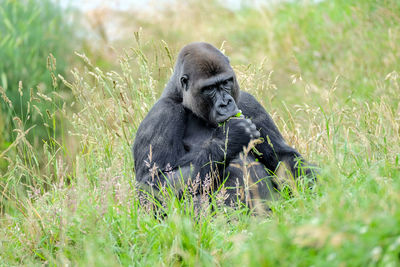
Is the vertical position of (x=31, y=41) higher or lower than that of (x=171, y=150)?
lower

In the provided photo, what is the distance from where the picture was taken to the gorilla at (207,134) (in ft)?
13.9

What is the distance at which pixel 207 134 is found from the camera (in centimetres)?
457

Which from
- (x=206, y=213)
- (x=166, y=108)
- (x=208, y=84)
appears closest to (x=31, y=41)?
(x=166, y=108)

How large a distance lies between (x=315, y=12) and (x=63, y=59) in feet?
16.4

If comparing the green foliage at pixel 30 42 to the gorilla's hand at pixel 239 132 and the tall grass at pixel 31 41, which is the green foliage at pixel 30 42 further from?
the gorilla's hand at pixel 239 132

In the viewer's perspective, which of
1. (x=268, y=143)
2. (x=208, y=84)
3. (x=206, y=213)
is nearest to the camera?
(x=206, y=213)

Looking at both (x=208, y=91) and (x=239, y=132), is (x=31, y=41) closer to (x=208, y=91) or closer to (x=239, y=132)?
(x=208, y=91)

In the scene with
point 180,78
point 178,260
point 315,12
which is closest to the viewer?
point 178,260

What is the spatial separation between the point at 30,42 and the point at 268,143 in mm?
6939

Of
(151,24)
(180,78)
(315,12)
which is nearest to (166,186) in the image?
(180,78)

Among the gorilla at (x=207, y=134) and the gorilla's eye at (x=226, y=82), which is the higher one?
the gorilla's eye at (x=226, y=82)

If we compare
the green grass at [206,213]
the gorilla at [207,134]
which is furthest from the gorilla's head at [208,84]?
the green grass at [206,213]

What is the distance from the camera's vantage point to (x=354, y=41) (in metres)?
9.32

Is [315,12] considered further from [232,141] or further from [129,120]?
[232,141]
